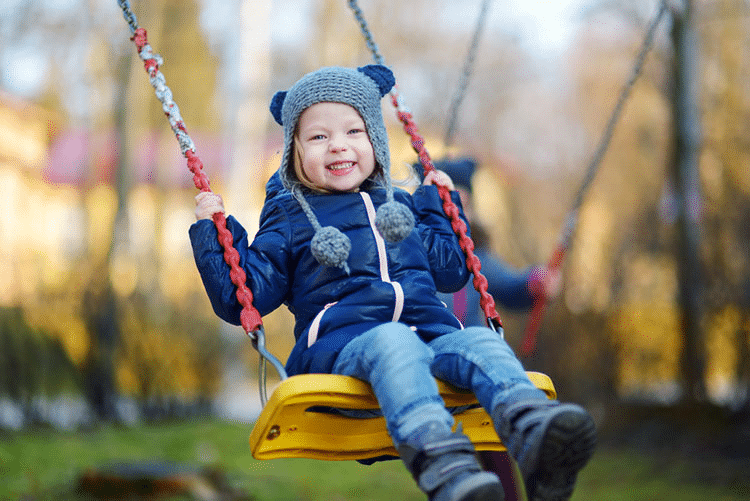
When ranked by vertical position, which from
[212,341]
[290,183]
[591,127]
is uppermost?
[591,127]

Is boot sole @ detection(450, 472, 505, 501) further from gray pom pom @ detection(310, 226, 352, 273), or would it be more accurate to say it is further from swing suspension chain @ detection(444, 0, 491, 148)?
swing suspension chain @ detection(444, 0, 491, 148)

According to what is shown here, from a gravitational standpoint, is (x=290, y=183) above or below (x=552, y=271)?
below

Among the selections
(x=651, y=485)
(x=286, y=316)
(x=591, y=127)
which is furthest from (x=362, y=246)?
(x=591, y=127)

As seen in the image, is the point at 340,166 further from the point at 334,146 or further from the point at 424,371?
the point at 424,371

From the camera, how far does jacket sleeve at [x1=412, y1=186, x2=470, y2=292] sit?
90.9 inches

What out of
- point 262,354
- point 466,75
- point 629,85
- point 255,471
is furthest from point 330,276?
point 255,471

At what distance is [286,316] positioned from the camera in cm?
1227

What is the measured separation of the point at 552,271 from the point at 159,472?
308 centimetres

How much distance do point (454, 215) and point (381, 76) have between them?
462mm

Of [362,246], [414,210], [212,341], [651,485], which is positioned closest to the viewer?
[362,246]

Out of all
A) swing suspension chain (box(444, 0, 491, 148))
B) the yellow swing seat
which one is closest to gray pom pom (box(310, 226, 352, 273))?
the yellow swing seat

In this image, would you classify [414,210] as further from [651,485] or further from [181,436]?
[181,436]

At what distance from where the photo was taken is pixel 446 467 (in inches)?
64.6

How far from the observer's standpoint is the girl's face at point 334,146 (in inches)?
86.0
